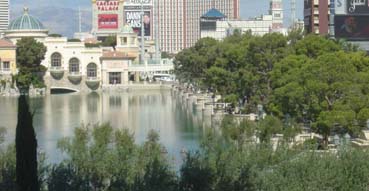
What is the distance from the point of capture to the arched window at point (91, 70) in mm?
78188

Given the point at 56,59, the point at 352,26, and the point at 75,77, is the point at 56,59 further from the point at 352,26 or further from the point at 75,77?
the point at 352,26

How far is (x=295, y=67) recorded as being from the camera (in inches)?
1387

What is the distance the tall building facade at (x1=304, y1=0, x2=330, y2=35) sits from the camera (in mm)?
59925

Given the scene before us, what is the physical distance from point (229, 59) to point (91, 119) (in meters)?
7.71

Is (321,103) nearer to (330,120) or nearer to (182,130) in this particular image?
(330,120)

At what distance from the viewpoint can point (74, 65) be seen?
78.2 metres

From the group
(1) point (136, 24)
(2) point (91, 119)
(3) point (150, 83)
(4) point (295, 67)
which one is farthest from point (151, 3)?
(4) point (295, 67)

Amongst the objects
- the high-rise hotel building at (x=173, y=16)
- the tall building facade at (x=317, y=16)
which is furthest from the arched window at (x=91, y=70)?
the high-rise hotel building at (x=173, y=16)

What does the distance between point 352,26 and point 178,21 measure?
8754 centimetres

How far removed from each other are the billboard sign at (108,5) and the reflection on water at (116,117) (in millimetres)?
36866

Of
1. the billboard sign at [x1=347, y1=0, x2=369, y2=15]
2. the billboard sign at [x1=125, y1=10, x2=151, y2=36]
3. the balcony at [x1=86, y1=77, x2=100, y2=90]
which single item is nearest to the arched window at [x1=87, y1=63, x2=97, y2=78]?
the balcony at [x1=86, y1=77, x2=100, y2=90]

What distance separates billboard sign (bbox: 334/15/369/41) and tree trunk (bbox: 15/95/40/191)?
38.9 metres

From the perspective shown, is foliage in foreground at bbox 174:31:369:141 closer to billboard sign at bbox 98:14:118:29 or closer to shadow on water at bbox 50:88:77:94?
shadow on water at bbox 50:88:77:94

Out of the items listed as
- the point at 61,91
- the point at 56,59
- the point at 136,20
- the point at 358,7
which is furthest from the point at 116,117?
the point at 136,20
